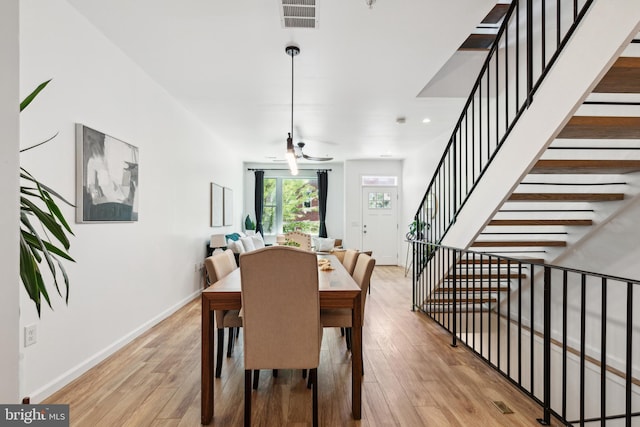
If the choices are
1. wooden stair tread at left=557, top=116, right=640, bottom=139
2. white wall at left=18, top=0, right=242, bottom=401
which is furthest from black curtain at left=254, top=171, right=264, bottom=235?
wooden stair tread at left=557, top=116, right=640, bottom=139

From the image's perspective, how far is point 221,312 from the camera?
2391 millimetres

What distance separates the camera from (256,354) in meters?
1.85

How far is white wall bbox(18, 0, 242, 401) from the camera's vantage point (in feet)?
6.93

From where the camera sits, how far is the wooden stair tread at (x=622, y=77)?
163 centimetres

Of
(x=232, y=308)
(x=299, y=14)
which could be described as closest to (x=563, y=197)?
(x=299, y=14)

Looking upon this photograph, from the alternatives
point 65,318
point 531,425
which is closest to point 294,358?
point 531,425

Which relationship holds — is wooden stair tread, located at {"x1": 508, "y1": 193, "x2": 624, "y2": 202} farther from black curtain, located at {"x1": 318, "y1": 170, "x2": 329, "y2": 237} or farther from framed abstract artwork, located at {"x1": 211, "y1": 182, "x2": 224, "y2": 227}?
black curtain, located at {"x1": 318, "y1": 170, "x2": 329, "y2": 237}

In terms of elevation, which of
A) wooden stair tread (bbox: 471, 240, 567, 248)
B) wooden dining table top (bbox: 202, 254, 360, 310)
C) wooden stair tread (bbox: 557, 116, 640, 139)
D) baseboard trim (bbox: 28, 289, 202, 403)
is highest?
wooden stair tread (bbox: 557, 116, 640, 139)

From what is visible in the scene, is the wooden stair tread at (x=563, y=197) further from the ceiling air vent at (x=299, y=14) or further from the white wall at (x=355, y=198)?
the white wall at (x=355, y=198)

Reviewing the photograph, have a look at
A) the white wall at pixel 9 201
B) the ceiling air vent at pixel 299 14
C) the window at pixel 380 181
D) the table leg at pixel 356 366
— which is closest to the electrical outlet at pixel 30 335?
the white wall at pixel 9 201

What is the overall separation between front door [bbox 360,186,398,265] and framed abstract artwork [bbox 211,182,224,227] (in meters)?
3.72

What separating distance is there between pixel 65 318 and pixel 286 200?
6.97 meters

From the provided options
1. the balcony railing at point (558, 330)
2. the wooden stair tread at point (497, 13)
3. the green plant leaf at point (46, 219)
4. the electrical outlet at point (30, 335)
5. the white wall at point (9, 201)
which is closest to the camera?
the white wall at point (9, 201)

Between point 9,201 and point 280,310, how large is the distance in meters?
1.24
